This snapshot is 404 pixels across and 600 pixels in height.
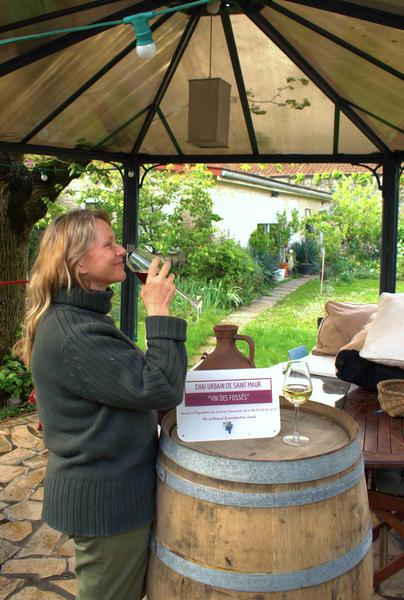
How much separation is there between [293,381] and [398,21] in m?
1.75

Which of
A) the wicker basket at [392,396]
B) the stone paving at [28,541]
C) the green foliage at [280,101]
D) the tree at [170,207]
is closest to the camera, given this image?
the wicker basket at [392,396]

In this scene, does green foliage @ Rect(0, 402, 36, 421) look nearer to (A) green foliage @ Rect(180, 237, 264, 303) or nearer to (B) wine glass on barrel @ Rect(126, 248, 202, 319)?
(B) wine glass on barrel @ Rect(126, 248, 202, 319)

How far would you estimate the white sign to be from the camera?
1.55 m

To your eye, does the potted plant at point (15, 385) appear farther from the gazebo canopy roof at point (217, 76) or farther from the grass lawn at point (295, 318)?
the grass lawn at point (295, 318)

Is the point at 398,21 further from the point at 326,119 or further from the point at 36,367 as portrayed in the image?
the point at 36,367

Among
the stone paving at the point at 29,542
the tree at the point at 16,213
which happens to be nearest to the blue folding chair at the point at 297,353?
Answer: the stone paving at the point at 29,542

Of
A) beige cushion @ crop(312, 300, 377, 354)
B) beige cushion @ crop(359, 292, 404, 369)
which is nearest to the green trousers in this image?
beige cushion @ crop(359, 292, 404, 369)

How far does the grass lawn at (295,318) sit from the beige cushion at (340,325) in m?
2.87

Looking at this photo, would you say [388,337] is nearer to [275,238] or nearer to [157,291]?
[157,291]

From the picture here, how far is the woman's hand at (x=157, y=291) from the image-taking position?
1.54m

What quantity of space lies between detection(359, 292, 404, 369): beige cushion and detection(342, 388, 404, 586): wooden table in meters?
0.23

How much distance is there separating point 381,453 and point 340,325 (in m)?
2.33

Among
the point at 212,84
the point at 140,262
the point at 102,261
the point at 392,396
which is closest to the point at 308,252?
the point at 212,84

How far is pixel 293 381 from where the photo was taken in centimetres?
169
